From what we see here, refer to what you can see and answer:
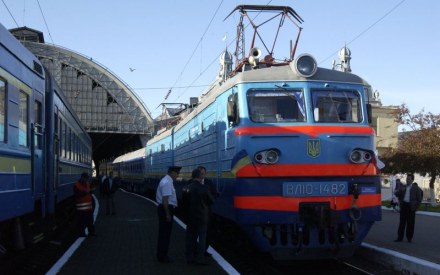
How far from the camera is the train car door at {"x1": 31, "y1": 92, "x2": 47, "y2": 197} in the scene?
8367mm

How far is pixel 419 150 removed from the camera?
3378 centimetres

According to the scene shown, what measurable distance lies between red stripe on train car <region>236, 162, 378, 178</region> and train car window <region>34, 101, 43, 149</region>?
340 cm

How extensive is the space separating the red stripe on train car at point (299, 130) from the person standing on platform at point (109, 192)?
430 inches

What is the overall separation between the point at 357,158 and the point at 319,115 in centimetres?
95

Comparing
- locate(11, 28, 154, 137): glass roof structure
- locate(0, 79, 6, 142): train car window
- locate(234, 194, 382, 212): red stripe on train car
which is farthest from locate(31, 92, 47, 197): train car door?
locate(11, 28, 154, 137): glass roof structure

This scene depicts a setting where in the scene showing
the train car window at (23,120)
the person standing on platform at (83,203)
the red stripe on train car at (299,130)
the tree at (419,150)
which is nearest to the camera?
the train car window at (23,120)

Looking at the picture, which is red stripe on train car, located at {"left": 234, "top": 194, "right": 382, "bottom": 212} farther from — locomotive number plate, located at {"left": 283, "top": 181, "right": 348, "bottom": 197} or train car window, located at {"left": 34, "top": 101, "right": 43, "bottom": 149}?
train car window, located at {"left": 34, "top": 101, "right": 43, "bottom": 149}

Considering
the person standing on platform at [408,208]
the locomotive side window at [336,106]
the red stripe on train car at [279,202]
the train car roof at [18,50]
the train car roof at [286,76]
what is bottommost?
the person standing on platform at [408,208]

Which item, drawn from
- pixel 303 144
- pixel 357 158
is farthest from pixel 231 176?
pixel 357 158

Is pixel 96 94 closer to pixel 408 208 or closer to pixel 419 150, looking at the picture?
pixel 419 150

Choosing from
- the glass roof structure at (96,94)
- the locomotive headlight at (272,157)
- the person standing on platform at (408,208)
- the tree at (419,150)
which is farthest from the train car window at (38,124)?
the glass roof structure at (96,94)

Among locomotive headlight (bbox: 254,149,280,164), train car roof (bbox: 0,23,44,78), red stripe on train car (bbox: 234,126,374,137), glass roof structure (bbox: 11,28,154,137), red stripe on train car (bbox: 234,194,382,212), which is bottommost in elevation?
red stripe on train car (bbox: 234,194,382,212)

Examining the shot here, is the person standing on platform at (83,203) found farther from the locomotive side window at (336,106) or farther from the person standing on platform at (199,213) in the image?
the locomotive side window at (336,106)

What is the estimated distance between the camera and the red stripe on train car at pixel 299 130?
27.9 feet
